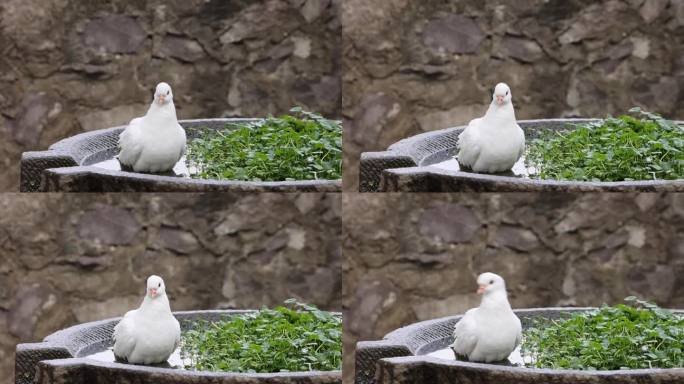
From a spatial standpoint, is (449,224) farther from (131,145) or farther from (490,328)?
(131,145)

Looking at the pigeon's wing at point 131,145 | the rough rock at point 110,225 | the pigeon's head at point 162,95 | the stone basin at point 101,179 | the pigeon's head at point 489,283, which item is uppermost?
the pigeon's head at point 162,95

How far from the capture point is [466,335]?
7363 millimetres

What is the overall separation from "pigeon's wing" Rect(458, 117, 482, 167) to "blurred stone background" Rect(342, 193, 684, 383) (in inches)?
20.7

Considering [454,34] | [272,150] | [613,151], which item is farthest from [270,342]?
[454,34]

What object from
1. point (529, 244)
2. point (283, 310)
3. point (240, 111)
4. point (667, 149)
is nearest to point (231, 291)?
point (283, 310)

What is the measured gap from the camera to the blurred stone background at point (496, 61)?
8.48 m

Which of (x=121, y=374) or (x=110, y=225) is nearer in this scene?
(x=121, y=374)

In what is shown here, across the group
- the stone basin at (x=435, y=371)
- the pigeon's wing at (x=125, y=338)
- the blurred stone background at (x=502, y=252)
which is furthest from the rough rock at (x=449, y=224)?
the pigeon's wing at (x=125, y=338)

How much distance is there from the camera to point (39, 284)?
897 cm

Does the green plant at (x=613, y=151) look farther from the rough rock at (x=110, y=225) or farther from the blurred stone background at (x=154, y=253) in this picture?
the rough rock at (x=110, y=225)

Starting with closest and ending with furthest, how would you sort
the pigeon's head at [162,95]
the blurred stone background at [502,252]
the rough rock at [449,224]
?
1. the pigeon's head at [162,95]
2. the blurred stone background at [502,252]
3. the rough rock at [449,224]

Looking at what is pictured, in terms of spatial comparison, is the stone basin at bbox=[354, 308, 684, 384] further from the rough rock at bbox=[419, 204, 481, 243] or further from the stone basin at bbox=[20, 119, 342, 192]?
the stone basin at bbox=[20, 119, 342, 192]

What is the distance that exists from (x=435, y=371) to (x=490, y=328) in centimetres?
42

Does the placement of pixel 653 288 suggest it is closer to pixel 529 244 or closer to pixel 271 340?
pixel 529 244
